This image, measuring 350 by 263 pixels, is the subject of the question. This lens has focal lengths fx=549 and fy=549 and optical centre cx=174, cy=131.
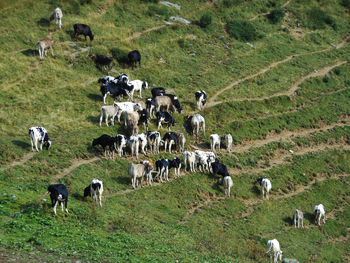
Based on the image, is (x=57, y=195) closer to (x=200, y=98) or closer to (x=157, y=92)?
(x=157, y=92)

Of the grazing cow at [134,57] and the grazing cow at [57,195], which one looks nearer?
the grazing cow at [57,195]

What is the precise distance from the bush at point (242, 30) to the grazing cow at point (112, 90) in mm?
24653

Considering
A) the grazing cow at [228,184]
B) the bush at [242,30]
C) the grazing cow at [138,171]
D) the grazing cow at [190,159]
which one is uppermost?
the bush at [242,30]

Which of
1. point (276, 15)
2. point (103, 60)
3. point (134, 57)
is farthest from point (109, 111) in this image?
point (276, 15)

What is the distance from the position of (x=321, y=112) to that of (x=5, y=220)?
37407mm

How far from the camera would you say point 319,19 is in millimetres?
74000

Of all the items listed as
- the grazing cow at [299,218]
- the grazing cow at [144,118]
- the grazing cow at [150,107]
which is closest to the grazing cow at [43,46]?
the grazing cow at [150,107]

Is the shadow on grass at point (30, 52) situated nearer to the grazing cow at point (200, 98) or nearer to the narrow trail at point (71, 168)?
the grazing cow at point (200, 98)

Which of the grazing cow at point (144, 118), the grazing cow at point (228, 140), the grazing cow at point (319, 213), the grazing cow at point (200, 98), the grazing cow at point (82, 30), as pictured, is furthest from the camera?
the grazing cow at point (82, 30)

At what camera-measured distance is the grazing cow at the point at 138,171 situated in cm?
3350

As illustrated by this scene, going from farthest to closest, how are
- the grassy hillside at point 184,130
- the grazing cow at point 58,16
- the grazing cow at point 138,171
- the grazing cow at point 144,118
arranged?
the grazing cow at point 58,16, the grazing cow at point 144,118, the grazing cow at point 138,171, the grassy hillside at point 184,130

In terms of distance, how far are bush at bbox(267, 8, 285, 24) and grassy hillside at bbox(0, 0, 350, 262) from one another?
0.19m

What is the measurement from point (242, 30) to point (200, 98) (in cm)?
2180

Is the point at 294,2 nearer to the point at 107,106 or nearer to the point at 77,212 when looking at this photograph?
the point at 107,106
